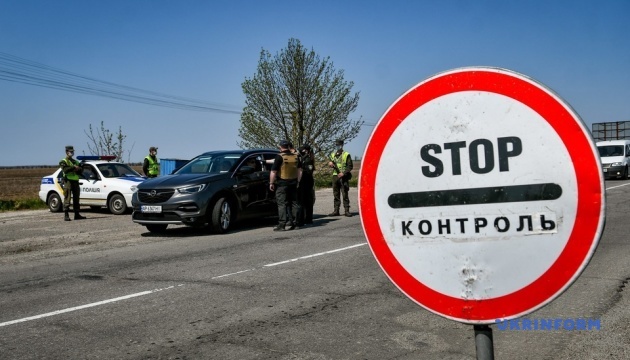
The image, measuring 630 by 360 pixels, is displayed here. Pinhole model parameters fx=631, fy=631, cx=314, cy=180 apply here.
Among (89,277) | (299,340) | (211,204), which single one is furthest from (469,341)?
(211,204)

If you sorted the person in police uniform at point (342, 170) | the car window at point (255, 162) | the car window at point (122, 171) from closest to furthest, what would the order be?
the car window at point (255, 162) < the person in police uniform at point (342, 170) < the car window at point (122, 171)

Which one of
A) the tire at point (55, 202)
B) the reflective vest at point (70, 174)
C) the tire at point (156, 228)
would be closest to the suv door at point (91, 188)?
the tire at point (55, 202)

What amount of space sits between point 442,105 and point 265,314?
4400 mm

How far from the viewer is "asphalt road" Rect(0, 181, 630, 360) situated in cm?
477

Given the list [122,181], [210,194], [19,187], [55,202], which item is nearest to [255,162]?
[210,194]

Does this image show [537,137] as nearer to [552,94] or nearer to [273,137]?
[552,94]

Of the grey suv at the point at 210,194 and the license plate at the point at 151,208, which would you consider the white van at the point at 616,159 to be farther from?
the license plate at the point at 151,208

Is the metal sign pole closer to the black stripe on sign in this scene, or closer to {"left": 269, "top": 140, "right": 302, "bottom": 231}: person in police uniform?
the black stripe on sign

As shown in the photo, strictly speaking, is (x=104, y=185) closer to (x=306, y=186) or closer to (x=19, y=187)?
(x=306, y=186)

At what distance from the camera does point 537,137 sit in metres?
1.69

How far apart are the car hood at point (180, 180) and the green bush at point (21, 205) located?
37.0 feet

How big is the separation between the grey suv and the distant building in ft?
146

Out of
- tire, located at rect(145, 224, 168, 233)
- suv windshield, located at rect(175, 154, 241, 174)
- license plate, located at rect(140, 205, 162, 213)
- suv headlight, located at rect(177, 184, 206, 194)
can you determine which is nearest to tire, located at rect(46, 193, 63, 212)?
tire, located at rect(145, 224, 168, 233)
